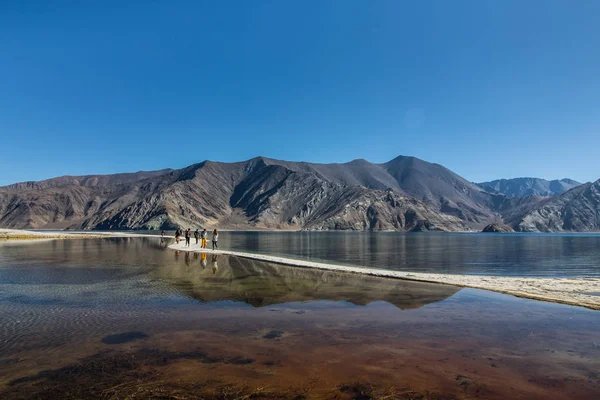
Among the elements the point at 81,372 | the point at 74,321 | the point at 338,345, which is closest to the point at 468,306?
the point at 338,345

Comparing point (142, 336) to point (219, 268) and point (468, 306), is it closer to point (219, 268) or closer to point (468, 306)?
point (468, 306)

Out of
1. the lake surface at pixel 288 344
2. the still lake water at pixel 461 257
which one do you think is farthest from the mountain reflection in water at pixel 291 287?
the still lake water at pixel 461 257

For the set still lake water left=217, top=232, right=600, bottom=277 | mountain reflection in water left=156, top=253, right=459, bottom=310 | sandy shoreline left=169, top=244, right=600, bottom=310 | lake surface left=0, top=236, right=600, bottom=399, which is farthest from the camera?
still lake water left=217, top=232, right=600, bottom=277

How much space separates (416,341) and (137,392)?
8.03 metres

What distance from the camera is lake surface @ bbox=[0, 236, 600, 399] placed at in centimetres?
792

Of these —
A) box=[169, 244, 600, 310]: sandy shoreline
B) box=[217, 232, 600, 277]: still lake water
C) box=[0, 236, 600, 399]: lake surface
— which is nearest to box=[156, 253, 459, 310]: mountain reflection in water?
box=[0, 236, 600, 399]: lake surface

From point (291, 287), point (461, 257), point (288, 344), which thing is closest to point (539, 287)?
point (291, 287)

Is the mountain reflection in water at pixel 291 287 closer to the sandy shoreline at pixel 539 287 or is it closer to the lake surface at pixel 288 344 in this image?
the lake surface at pixel 288 344

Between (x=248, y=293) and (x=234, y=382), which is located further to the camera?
(x=248, y=293)

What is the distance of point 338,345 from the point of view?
35.5 feet

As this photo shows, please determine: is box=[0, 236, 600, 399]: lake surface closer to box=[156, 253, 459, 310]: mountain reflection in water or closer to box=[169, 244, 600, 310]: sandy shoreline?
box=[156, 253, 459, 310]: mountain reflection in water

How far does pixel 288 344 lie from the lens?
1084 centimetres

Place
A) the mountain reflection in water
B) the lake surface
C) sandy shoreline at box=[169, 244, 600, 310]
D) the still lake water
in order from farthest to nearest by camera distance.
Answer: the still lake water → the mountain reflection in water → sandy shoreline at box=[169, 244, 600, 310] → the lake surface

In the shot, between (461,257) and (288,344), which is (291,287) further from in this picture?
(461,257)
